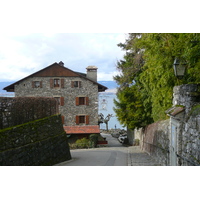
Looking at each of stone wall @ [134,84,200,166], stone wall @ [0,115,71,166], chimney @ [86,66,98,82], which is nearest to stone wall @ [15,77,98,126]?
chimney @ [86,66,98,82]

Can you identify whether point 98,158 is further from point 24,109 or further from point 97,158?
point 24,109

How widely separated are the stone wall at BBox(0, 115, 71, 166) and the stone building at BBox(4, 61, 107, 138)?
28 centimetres

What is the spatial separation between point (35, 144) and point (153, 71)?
3582 mm

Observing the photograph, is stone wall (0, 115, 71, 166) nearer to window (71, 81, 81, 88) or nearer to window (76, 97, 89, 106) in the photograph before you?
window (76, 97, 89, 106)

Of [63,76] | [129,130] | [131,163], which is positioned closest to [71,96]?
[63,76]

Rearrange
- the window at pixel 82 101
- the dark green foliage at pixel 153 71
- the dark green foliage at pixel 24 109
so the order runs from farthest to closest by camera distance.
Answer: the window at pixel 82 101 < the dark green foliage at pixel 153 71 < the dark green foliage at pixel 24 109

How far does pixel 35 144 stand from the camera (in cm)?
470

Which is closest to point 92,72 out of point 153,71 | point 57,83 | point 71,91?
point 71,91

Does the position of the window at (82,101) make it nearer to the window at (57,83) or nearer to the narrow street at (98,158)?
the window at (57,83)

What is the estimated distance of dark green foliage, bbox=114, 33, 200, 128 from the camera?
5.06m

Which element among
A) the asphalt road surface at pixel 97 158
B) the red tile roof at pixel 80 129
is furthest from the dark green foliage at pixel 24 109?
the asphalt road surface at pixel 97 158

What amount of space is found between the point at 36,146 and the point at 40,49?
1870mm

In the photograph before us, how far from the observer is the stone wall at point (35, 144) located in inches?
168
